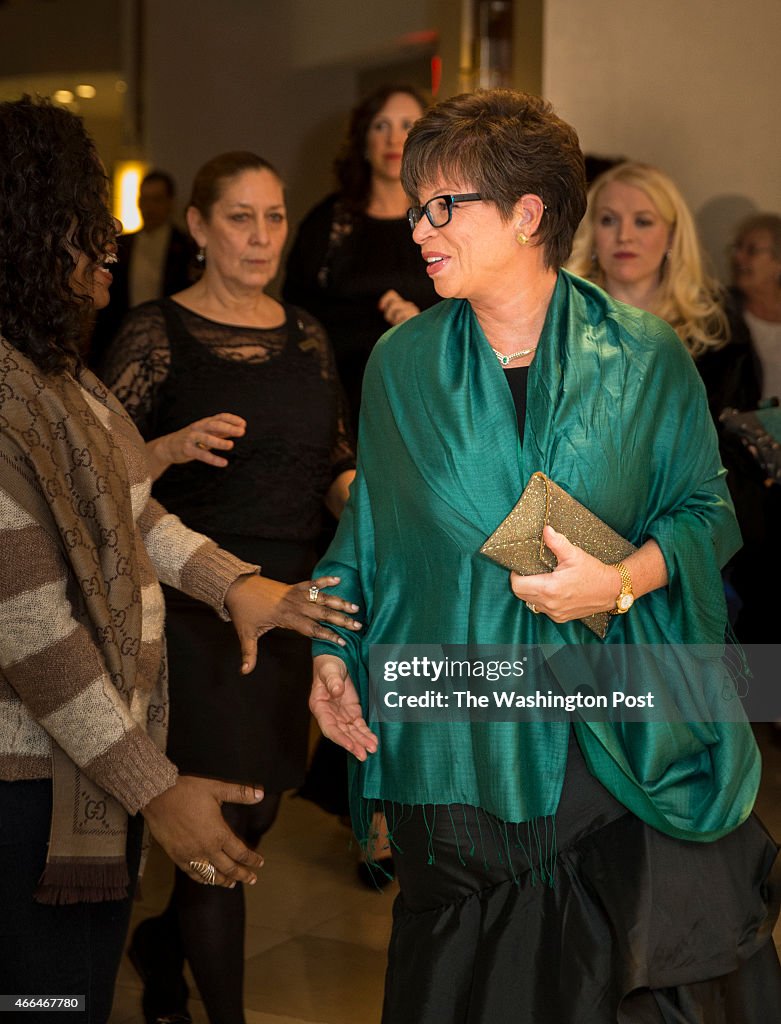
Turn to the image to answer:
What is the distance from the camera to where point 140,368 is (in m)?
3.12

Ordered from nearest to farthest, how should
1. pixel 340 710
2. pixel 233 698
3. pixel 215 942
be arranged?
pixel 340 710 < pixel 215 942 < pixel 233 698

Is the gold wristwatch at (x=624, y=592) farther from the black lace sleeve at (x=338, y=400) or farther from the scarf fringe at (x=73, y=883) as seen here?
the black lace sleeve at (x=338, y=400)

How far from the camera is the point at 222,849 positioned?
1.86m

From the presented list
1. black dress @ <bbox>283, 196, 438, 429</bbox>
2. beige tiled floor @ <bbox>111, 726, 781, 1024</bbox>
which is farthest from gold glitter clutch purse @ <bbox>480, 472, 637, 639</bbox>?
black dress @ <bbox>283, 196, 438, 429</bbox>

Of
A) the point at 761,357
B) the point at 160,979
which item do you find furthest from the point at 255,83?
the point at 160,979

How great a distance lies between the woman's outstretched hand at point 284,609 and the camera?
2.13 metres

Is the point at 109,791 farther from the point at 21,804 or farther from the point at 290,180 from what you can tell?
the point at 290,180

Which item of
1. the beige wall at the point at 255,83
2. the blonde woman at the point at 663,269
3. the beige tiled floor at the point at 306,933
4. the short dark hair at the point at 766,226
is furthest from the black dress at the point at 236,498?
the beige wall at the point at 255,83

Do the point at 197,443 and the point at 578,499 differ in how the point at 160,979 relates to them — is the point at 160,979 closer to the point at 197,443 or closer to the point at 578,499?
the point at 197,443

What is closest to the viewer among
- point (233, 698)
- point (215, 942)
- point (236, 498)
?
point (215, 942)

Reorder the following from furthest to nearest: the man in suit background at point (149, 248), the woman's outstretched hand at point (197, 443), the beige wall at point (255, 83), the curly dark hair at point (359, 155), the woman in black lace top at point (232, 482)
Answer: the beige wall at point (255, 83) → the man in suit background at point (149, 248) → the curly dark hair at point (359, 155) → the woman in black lace top at point (232, 482) → the woman's outstretched hand at point (197, 443)

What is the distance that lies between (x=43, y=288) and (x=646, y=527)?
97 centimetres

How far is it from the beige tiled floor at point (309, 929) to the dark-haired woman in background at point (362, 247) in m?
1.39

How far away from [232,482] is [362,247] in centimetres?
128
